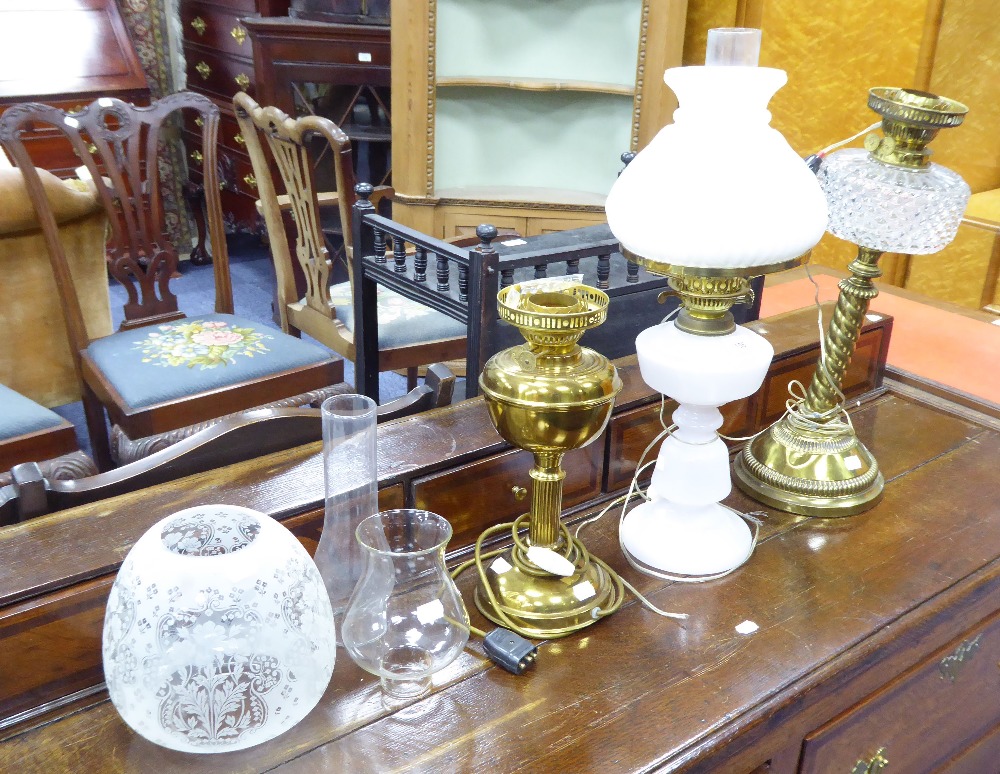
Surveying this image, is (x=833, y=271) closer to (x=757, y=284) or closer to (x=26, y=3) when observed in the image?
(x=757, y=284)

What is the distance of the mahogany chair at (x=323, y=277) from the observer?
204cm

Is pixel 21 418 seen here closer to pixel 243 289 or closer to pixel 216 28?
pixel 243 289

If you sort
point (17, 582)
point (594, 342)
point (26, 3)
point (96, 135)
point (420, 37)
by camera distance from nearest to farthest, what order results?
point (17, 582) → point (594, 342) → point (96, 135) → point (420, 37) → point (26, 3)

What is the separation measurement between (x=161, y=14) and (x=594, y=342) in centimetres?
306

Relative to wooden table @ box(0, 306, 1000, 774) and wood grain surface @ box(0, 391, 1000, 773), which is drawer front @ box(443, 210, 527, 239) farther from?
wood grain surface @ box(0, 391, 1000, 773)

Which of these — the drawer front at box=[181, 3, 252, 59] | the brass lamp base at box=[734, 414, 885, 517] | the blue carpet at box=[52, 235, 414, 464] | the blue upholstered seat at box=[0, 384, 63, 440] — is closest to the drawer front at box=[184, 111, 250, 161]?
the drawer front at box=[181, 3, 252, 59]

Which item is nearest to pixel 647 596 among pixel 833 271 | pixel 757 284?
pixel 757 284

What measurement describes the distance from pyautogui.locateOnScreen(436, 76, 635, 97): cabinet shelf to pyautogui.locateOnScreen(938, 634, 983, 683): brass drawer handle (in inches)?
70.6

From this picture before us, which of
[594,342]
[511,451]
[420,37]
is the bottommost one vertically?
[594,342]

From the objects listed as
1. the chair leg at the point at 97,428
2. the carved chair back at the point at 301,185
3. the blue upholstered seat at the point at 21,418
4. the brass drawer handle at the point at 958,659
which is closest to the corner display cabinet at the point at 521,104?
the carved chair back at the point at 301,185

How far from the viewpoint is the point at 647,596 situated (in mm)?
909

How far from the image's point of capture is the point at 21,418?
1.61 m

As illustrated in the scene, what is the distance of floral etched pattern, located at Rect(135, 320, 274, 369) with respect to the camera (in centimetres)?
186

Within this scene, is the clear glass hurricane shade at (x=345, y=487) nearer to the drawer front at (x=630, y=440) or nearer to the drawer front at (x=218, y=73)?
the drawer front at (x=630, y=440)
